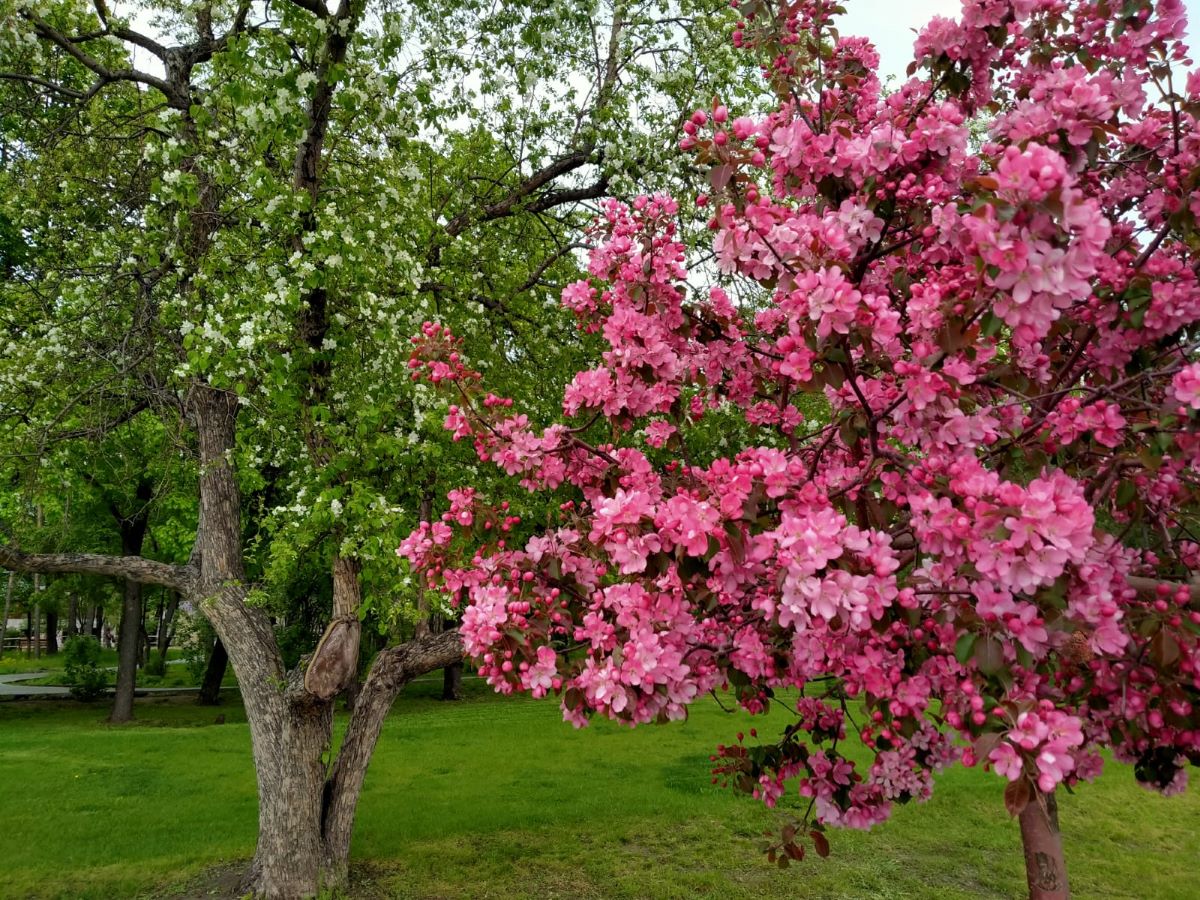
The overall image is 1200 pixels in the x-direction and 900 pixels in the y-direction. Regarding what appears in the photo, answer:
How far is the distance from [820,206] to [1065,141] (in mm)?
1163

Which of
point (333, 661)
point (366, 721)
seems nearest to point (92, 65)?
point (333, 661)

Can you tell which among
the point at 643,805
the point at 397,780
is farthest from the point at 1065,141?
the point at 397,780

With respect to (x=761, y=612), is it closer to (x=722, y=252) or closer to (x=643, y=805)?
(x=722, y=252)

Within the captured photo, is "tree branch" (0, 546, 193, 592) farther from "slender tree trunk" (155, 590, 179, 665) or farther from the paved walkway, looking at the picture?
"slender tree trunk" (155, 590, 179, 665)

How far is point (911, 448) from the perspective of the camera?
3822 millimetres

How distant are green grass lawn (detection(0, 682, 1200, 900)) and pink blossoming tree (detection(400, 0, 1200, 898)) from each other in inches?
235

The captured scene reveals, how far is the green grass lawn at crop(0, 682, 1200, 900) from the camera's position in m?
8.90

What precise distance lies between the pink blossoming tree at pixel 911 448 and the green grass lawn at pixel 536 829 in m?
5.96

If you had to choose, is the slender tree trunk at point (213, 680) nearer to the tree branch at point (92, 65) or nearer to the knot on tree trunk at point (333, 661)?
the knot on tree trunk at point (333, 661)

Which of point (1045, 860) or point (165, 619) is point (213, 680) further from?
point (1045, 860)

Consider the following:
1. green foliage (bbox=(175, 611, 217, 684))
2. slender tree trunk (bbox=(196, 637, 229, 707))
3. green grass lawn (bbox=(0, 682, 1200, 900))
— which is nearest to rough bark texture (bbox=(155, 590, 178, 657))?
green foliage (bbox=(175, 611, 217, 684))

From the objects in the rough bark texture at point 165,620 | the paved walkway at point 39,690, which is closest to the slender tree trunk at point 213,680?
the paved walkway at point 39,690

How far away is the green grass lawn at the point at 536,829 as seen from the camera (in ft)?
29.2

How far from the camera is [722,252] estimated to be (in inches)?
127
